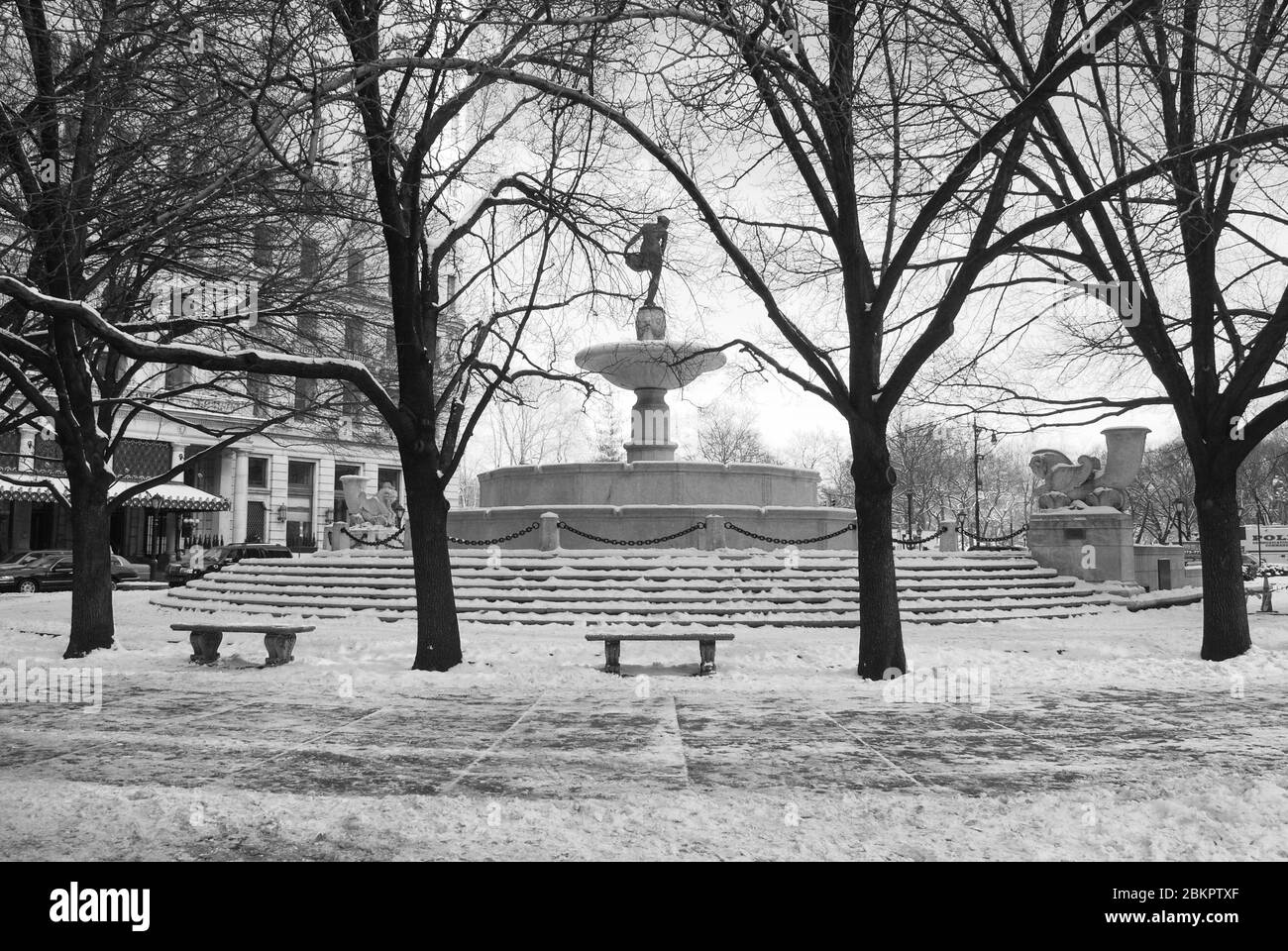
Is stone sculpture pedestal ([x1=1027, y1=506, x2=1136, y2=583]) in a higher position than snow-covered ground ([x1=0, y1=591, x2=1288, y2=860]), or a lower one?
higher

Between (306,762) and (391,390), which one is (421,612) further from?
(391,390)

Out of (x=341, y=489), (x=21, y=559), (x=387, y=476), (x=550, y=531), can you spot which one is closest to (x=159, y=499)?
(x=21, y=559)

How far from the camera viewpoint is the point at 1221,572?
12422 mm

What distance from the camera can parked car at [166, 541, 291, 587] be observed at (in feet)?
101

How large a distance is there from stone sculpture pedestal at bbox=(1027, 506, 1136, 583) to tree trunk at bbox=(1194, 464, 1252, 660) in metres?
8.91

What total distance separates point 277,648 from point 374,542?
12292 millimetres

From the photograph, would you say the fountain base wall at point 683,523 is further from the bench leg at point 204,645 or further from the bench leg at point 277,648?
the bench leg at point 204,645

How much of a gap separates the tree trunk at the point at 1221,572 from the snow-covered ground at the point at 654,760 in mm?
435

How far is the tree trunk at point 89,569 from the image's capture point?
1264 centimetres

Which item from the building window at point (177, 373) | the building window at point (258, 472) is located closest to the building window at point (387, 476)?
the building window at point (258, 472)

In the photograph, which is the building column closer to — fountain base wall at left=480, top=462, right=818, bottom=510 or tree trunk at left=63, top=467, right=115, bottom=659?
fountain base wall at left=480, top=462, right=818, bottom=510

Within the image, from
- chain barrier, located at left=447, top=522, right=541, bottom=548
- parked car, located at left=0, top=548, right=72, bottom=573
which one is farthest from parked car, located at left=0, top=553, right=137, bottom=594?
chain barrier, located at left=447, top=522, right=541, bottom=548

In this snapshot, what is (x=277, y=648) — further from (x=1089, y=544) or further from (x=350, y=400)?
(x=1089, y=544)

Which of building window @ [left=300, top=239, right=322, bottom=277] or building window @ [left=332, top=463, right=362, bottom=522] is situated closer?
building window @ [left=300, top=239, right=322, bottom=277]
